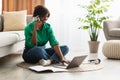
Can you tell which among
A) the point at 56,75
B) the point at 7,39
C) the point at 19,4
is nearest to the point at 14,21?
the point at 19,4

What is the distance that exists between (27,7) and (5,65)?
236 centimetres

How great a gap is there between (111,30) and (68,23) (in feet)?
3.69

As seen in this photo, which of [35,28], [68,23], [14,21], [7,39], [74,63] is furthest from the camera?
[68,23]

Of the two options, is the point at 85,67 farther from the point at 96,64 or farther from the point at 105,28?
the point at 105,28

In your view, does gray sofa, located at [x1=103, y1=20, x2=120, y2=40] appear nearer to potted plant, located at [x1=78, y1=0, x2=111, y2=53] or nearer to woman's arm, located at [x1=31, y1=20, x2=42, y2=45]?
potted plant, located at [x1=78, y1=0, x2=111, y2=53]

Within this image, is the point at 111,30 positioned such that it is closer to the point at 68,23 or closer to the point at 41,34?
the point at 68,23

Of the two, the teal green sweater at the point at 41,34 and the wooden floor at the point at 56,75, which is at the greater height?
the teal green sweater at the point at 41,34

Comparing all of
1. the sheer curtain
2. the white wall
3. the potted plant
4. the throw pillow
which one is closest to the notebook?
the throw pillow

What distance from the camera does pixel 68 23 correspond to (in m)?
5.46

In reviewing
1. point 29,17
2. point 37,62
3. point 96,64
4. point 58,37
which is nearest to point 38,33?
point 37,62

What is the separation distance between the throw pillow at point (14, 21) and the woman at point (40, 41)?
1.01m

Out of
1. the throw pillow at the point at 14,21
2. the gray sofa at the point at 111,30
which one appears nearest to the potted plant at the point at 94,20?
the gray sofa at the point at 111,30

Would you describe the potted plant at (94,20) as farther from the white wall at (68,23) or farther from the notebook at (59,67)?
the notebook at (59,67)

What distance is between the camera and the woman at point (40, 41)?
3328mm
